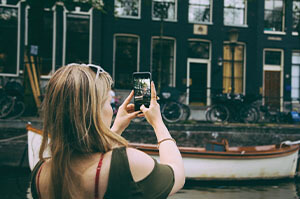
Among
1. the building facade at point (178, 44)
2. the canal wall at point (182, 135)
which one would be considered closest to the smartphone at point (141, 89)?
the canal wall at point (182, 135)

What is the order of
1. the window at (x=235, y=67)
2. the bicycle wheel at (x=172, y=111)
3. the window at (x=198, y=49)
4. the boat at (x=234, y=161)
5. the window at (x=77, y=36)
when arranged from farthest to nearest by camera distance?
1. the window at (x=235, y=67)
2. the window at (x=198, y=49)
3. the window at (x=77, y=36)
4. the bicycle wheel at (x=172, y=111)
5. the boat at (x=234, y=161)

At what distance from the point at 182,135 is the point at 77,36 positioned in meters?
6.84

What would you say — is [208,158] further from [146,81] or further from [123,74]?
[123,74]

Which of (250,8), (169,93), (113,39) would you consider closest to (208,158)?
(169,93)

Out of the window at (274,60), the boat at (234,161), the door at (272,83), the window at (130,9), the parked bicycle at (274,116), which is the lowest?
the boat at (234,161)

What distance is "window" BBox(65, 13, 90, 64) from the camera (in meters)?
13.2

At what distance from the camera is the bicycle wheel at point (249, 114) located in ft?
37.2

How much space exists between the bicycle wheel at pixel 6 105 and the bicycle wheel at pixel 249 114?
667cm

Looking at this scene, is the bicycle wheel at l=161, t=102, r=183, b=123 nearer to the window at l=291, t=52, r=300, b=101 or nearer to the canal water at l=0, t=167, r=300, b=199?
the canal water at l=0, t=167, r=300, b=199

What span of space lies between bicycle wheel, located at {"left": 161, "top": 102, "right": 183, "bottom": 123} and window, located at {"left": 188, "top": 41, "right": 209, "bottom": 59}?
4.67m

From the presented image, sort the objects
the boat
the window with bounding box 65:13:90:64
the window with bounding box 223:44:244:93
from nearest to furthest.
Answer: the boat < the window with bounding box 65:13:90:64 < the window with bounding box 223:44:244:93

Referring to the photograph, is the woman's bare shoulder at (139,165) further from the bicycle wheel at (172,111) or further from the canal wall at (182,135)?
the bicycle wheel at (172,111)

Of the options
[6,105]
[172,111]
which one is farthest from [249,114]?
[6,105]

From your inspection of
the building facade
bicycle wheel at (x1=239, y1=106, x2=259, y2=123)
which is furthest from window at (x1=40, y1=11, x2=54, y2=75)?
bicycle wheel at (x1=239, y1=106, x2=259, y2=123)
